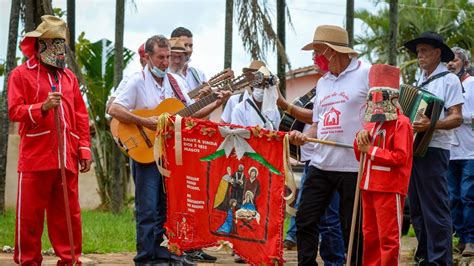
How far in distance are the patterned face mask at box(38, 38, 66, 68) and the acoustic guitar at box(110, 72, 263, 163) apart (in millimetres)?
949

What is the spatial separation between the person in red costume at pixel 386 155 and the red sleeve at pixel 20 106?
273cm

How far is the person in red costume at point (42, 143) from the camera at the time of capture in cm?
850

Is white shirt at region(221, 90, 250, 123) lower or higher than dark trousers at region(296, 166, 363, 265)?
higher

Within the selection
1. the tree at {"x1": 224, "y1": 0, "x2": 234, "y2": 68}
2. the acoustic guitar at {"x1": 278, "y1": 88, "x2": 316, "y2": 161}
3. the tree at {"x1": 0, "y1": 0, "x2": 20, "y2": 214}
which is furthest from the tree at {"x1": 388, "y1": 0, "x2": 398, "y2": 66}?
the acoustic guitar at {"x1": 278, "y1": 88, "x2": 316, "y2": 161}

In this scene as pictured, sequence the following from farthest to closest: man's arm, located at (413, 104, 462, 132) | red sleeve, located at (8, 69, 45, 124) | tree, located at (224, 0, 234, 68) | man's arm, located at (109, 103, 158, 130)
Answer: tree, located at (224, 0, 234, 68) → man's arm, located at (109, 103, 158, 130) → man's arm, located at (413, 104, 462, 132) → red sleeve, located at (8, 69, 45, 124)

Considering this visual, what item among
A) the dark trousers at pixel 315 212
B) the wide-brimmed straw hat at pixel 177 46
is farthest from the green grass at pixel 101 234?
the dark trousers at pixel 315 212

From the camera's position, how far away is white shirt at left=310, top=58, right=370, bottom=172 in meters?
8.41

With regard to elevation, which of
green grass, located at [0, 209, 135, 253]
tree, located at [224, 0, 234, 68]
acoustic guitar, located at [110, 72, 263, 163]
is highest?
tree, located at [224, 0, 234, 68]

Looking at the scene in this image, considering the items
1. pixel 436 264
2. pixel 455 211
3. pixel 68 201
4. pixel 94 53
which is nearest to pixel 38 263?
pixel 68 201

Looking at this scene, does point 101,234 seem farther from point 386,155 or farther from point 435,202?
point 386,155

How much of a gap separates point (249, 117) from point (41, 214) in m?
2.99

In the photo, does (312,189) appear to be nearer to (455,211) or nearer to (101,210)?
(455,211)

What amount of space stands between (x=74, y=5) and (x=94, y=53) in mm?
2473

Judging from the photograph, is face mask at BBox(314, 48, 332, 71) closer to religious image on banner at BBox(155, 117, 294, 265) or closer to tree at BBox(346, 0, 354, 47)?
religious image on banner at BBox(155, 117, 294, 265)
